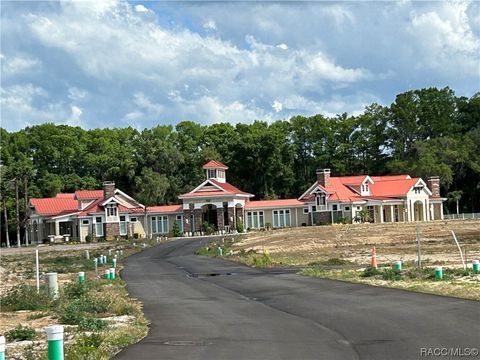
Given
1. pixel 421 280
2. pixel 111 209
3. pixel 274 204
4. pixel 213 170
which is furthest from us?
pixel 213 170

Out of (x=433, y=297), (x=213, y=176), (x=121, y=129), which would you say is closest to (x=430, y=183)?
(x=213, y=176)

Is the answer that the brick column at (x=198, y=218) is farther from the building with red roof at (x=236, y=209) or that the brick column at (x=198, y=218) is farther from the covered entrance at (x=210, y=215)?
the covered entrance at (x=210, y=215)

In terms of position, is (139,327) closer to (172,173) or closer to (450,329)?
(450,329)

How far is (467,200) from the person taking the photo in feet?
326

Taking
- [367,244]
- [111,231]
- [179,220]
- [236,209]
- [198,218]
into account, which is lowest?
[367,244]

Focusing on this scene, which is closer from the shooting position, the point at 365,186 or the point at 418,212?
the point at 365,186

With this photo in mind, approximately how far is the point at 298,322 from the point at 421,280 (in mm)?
8744

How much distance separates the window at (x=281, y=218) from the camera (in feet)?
283

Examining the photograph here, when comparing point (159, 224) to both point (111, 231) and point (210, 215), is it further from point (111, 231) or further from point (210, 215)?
point (210, 215)

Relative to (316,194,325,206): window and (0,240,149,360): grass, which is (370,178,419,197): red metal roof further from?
(0,240,149,360): grass

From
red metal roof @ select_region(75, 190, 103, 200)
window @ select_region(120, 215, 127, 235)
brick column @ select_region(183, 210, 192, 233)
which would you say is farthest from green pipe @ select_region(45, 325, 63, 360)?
red metal roof @ select_region(75, 190, 103, 200)

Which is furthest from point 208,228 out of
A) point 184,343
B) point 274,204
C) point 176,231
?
point 184,343

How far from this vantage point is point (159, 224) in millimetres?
87188

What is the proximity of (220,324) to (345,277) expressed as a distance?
11.6 meters
